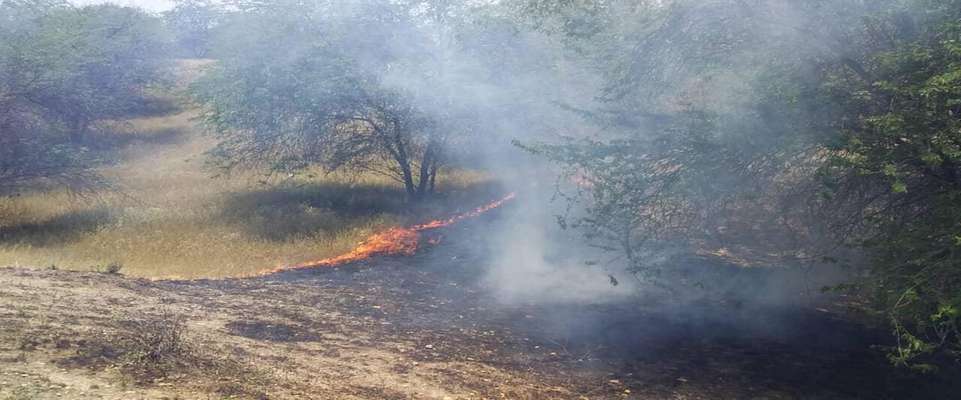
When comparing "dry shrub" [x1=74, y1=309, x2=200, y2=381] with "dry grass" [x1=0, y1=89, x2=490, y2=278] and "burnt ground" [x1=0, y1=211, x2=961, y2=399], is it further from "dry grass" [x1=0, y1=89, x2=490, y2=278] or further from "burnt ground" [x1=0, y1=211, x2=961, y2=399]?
"dry grass" [x1=0, y1=89, x2=490, y2=278]

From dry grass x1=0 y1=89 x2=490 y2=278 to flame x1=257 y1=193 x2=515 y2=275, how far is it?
233 mm

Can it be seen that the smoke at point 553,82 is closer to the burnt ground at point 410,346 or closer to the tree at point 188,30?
the burnt ground at point 410,346

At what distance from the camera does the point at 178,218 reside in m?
12.5

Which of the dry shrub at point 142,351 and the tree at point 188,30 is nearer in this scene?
the dry shrub at point 142,351

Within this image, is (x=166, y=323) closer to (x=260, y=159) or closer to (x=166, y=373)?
(x=166, y=373)

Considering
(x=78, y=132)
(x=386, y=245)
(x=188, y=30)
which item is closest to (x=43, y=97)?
(x=78, y=132)

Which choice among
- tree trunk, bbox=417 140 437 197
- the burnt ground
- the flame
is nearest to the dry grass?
the flame

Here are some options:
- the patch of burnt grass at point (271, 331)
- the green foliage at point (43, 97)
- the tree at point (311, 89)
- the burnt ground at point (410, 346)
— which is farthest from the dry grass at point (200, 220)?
the patch of burnt grass at point (271, 331)

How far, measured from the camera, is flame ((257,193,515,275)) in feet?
33.8

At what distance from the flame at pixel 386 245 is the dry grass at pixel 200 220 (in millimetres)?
233

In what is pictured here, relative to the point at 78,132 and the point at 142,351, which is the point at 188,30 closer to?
the point at 78,132

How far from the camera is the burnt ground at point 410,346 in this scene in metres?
4.91

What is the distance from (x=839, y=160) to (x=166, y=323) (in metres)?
5.67

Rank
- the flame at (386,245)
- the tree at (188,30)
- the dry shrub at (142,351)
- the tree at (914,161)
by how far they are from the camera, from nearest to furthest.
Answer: the dry shrub at (142,351) < the tree at (914,161) < the flame at (386,245) < the tree at (188,30)
